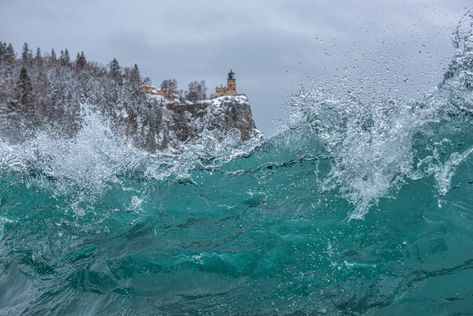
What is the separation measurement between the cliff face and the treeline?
1356mm

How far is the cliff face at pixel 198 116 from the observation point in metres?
66.6

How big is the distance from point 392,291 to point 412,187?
49.7 inches

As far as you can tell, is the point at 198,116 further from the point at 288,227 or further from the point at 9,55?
the point at 288,227

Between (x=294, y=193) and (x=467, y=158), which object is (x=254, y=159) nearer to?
(x=294, y=193)

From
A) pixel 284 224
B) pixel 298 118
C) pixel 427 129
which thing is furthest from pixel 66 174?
pixel 427 129

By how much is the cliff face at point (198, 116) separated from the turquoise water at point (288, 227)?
1999 inches

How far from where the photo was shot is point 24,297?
18.0 feet

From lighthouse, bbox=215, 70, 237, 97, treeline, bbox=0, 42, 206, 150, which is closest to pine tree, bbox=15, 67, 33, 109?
treeline, bbox=0, 42, 206, 150

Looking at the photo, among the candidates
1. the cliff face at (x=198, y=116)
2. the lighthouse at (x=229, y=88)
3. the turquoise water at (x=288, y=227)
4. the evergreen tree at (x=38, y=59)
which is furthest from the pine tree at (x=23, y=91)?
the turquoise water at (x=288, y=227)

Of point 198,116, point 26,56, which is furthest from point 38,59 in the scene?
point 198,116

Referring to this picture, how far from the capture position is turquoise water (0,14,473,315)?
4473 millimetres

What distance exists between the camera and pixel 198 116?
84.7 m

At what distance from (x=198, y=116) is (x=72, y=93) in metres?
18.1

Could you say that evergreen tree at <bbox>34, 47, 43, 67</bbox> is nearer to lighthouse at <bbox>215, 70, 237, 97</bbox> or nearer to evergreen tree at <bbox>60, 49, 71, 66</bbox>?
evergreen tree at <bbox>60, 49, 71, 66</bbox>
